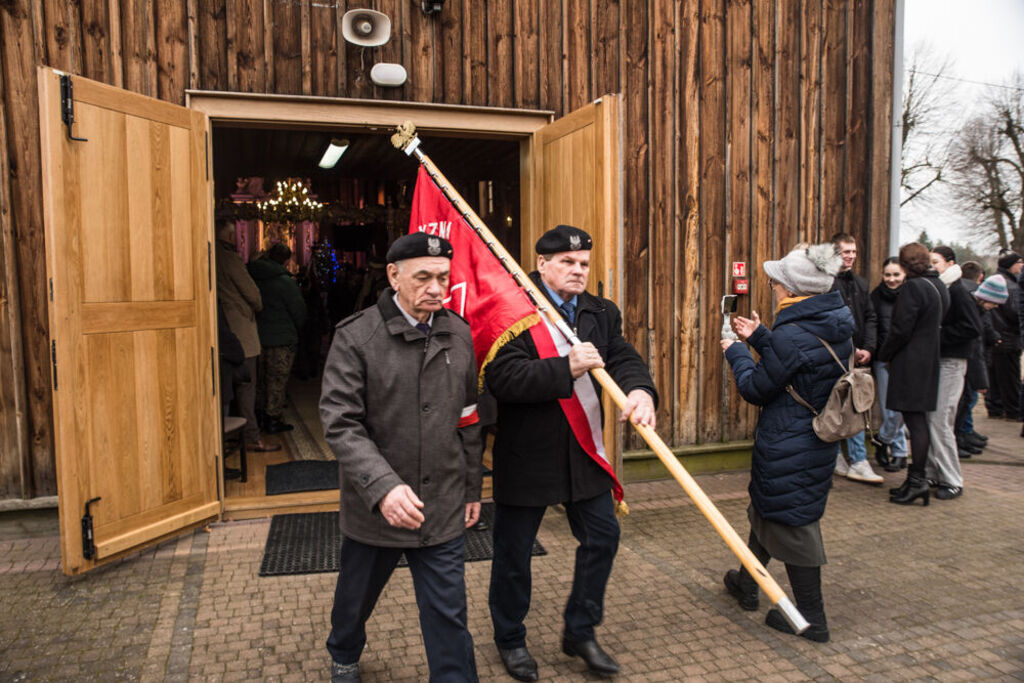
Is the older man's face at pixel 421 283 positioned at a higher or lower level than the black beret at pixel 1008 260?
lower

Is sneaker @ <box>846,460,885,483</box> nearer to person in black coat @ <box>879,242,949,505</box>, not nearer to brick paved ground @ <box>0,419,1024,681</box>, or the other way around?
person in black coat @ <box>879,242,949,505</box>

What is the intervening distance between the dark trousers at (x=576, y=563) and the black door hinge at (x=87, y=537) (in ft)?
8.28

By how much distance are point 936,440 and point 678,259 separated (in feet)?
8.06

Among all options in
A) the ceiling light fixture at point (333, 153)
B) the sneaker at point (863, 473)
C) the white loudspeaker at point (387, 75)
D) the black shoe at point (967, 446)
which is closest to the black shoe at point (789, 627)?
the sneaker at point (863, 473)

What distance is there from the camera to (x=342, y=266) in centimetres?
1345

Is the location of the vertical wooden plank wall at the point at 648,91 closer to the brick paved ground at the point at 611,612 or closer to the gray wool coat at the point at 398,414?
the brick paved ground at the point at 611,612

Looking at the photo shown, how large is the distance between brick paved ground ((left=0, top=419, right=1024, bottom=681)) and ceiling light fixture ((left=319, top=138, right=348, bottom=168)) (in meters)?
5.25

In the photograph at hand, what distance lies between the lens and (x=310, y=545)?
504 centimetres

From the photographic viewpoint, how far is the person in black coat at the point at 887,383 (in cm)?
673

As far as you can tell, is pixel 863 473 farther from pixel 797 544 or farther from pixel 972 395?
pixel 797 544

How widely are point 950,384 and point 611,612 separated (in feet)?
12.6

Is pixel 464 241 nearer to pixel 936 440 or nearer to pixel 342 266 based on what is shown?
pixel 936 440

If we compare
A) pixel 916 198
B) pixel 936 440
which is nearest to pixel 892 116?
pixel 936 440

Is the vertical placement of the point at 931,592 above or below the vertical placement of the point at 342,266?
below
